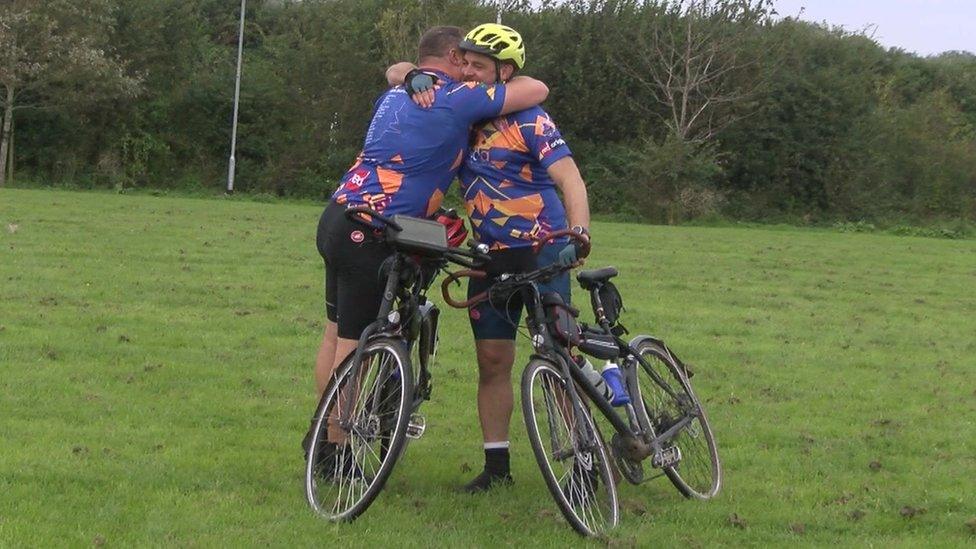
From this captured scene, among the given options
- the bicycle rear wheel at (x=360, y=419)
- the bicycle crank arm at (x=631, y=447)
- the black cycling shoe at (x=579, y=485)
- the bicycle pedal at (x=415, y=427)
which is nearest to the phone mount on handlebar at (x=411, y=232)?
Answer: the bicycle rear wheel at (x=360, y=419)

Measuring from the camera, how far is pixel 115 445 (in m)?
5.84

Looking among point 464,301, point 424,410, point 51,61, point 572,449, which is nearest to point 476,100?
point 464,301

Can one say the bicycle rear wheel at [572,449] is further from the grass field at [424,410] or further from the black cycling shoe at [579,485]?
the grass field at [424,410]

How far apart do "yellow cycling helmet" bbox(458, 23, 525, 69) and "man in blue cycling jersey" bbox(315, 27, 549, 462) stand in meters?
0.11

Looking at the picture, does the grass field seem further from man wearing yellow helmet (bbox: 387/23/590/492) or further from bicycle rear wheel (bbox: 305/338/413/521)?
man wearing yellow helmet (bbox: 387/23/590/492)

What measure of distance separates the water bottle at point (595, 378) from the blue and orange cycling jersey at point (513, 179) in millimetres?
554

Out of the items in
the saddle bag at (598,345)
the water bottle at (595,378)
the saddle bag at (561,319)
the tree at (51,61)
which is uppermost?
the saddle bag at (561,319)

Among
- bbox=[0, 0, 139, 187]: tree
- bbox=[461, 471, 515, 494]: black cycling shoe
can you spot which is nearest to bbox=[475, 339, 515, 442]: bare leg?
bbox=[461, 471, 515, 494]: black cycling shoe

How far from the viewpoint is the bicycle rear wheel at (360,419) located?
15.8ft

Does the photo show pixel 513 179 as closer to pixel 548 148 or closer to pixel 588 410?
pixel 548 148

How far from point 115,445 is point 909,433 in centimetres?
439

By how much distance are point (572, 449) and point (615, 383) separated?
1.71 ft

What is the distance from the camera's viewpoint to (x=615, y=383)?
5.20 metres

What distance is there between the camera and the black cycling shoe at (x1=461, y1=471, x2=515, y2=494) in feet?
17.9
